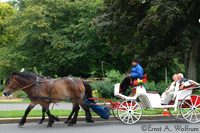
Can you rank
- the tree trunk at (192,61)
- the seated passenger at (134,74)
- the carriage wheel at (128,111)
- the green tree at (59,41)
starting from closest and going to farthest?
1. the carriage wheel at (128,111)
2. the seated passenger at (134,74)
3. the tree trunk at (192,61)
4. the green tree at (59,41)

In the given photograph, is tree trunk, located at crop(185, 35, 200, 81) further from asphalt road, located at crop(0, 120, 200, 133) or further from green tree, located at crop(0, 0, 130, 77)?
asphalt road, located at crop(0, 120, 200, 133)

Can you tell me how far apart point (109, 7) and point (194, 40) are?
6981 mm

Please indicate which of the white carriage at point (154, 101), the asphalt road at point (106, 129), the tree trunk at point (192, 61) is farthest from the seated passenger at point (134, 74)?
the tree trunk at point (192, 61)

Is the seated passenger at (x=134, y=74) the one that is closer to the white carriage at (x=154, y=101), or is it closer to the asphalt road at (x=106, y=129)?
the white carriage at (x=154, y=101)

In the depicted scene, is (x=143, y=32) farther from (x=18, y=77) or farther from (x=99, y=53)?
(x=18, y=77)

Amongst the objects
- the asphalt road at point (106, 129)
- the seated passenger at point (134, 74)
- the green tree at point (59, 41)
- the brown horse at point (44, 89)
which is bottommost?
the asphalt road at point (106, 129)

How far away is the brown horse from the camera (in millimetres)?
A: 9398

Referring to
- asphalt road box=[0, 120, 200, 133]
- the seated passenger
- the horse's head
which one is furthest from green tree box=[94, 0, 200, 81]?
the horse's head

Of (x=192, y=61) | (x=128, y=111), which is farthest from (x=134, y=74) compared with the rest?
(x=192, y=61)

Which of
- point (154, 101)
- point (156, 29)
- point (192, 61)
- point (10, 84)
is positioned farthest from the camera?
point (192, 61)

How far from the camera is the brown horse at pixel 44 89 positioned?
9.40 metres

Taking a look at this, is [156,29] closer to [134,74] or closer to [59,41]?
[134,74]

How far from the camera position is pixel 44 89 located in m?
9.59

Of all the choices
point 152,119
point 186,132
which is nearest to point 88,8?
point 152,119
